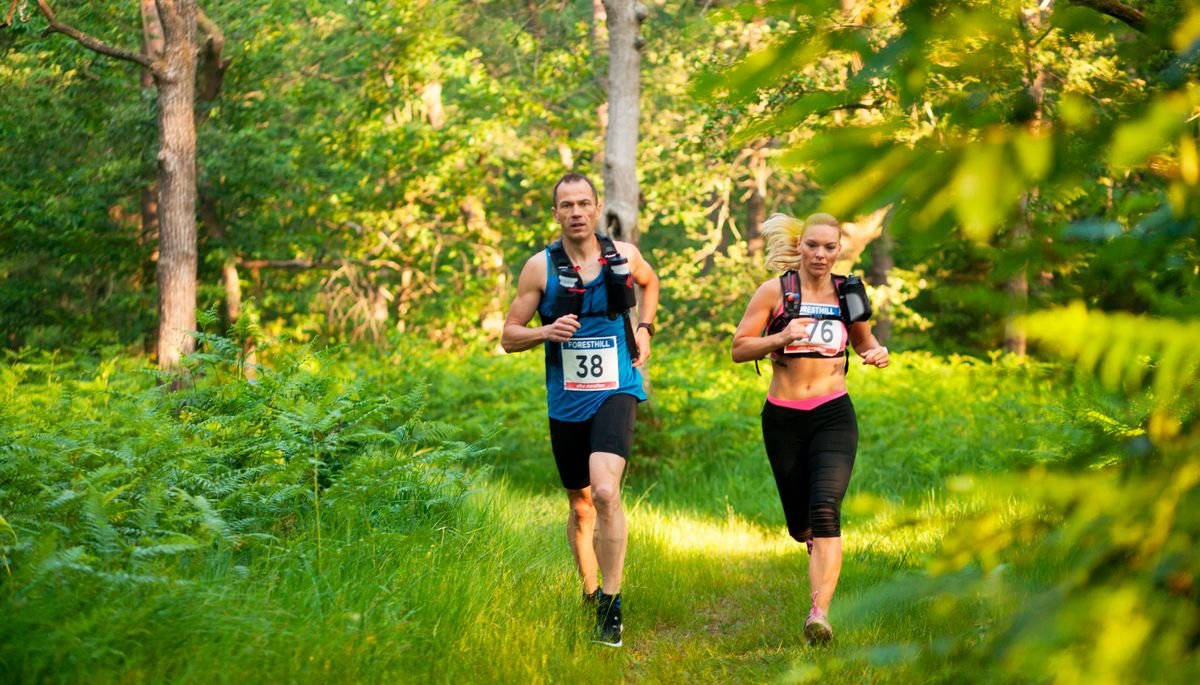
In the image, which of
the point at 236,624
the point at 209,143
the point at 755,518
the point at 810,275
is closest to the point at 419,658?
the point at 236,624

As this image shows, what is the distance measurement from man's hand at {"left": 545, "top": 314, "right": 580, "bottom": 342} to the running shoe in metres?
1.30

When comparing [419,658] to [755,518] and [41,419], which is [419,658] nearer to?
[41,419]

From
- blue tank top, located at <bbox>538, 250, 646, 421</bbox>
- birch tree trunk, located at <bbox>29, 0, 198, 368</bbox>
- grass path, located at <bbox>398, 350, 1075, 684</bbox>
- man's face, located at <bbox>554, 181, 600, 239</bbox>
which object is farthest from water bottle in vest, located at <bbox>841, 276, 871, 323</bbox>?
birch tree trunk, located at <bbox>29, 0, 198, 368</bbox>

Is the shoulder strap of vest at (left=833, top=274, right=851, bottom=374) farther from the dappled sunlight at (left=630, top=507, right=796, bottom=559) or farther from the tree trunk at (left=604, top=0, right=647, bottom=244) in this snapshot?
the tree trunk at (left=604, top=0, right=647, bottom=244)

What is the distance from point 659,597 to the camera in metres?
7.01

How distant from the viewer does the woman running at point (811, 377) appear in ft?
19.7

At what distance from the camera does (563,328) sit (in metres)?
5.89

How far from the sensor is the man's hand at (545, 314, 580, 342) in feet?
19.4

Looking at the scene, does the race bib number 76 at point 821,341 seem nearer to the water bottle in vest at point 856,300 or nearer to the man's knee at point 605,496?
the water bottle in vest at point 856,300

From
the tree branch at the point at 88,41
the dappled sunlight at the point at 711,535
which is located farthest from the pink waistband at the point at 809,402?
the tree branch at the point at 88,41

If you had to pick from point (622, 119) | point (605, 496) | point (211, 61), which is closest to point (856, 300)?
point (605, 496)

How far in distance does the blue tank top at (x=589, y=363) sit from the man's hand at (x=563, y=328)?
0.22 metres

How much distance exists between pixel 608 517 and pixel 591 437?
1.35 ft

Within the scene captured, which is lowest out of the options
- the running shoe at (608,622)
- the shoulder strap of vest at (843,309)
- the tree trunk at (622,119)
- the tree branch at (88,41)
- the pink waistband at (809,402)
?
the running shoe at (608,622)
